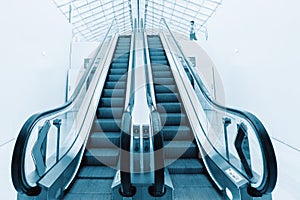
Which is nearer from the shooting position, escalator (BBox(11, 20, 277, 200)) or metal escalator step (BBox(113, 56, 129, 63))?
escalator (BBox(11, 20, 277, 200))

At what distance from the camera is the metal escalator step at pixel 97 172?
2.71m

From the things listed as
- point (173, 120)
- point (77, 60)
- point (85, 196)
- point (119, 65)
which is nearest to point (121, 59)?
point (119, 65)

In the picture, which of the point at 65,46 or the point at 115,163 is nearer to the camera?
the point at 115,163

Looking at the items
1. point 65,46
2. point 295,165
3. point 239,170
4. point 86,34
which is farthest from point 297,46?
point 86,34

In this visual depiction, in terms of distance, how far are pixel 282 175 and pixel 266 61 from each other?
5.79 ft

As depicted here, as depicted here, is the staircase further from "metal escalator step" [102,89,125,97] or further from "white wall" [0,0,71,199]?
"white wall" [0,0,71,199]

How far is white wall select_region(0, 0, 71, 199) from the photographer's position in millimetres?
2967

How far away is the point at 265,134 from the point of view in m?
1.77

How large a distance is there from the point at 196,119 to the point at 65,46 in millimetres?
4300

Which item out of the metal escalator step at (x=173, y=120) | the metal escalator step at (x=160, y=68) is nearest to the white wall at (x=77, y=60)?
the metal escalator step at (x=160, y=68)

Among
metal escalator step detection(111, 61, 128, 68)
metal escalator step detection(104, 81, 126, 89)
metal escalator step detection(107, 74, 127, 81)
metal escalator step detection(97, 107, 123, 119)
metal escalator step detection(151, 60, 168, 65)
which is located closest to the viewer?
metal escalator step detection(97, 107, 123, 119)

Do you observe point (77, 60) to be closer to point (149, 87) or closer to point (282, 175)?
point (149, 87)

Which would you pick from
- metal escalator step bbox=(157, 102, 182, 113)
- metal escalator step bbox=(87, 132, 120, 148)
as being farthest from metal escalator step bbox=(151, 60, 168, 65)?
metal escalator step bbox=(87, 132, 120, 148)

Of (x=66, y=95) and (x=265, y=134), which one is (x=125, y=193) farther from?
(x=66, y=95)
